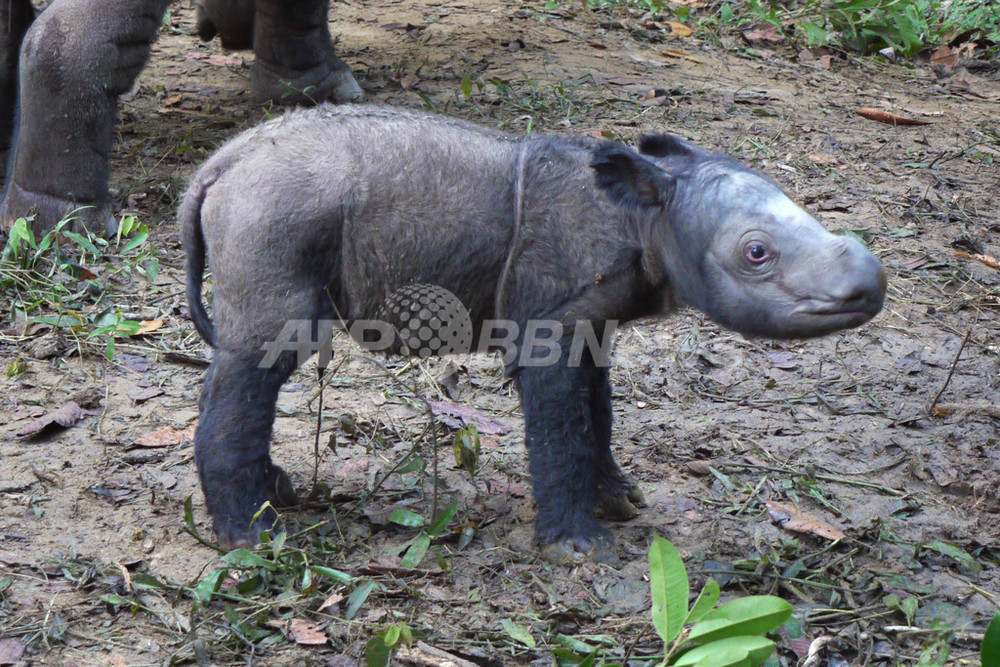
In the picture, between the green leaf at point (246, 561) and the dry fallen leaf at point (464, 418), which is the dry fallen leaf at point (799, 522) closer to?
the dry fallen leaf at point (464, 418)

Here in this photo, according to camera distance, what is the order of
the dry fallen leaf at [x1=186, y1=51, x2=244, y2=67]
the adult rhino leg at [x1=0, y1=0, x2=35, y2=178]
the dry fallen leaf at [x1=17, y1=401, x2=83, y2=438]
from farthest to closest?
the dry fallen leaf at [x1=186, y1=51, x2=244, y2=67] → the adult rhino leg at [x1=0, y1=0, x2=35, y2=178] → the dry fallen leaf at [x1=17, y1=401, x2=83, y2=438]

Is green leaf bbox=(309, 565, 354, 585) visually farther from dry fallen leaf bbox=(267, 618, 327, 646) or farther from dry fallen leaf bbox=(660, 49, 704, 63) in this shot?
dry fallen leaf bbox=(660, 49, 704, 63)

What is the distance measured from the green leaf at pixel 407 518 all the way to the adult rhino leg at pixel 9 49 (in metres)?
4.28

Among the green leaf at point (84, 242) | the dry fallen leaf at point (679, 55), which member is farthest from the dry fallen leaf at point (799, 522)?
the dry fallen leaf at point (679, 55)

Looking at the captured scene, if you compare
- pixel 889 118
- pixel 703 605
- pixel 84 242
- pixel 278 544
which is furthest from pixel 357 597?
pixel 889 118

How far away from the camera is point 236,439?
12.2ft

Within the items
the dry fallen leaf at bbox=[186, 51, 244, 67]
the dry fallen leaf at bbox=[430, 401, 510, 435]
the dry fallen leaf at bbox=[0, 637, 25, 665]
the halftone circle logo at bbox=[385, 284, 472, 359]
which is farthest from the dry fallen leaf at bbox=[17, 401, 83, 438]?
the dry fallen leaf at bbox=[186, 51, 244, 67]

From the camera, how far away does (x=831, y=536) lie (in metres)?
3.99

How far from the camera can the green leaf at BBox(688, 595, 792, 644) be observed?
115 inches

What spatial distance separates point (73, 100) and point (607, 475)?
3697 mm

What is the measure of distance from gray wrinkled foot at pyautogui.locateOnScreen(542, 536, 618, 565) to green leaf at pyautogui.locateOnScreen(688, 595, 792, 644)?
2.76 ft

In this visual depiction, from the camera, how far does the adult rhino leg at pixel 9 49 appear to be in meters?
6.49

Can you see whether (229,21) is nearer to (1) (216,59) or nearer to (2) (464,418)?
(1) (216,59)

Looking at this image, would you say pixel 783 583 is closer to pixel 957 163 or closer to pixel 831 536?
pixel 831 536
